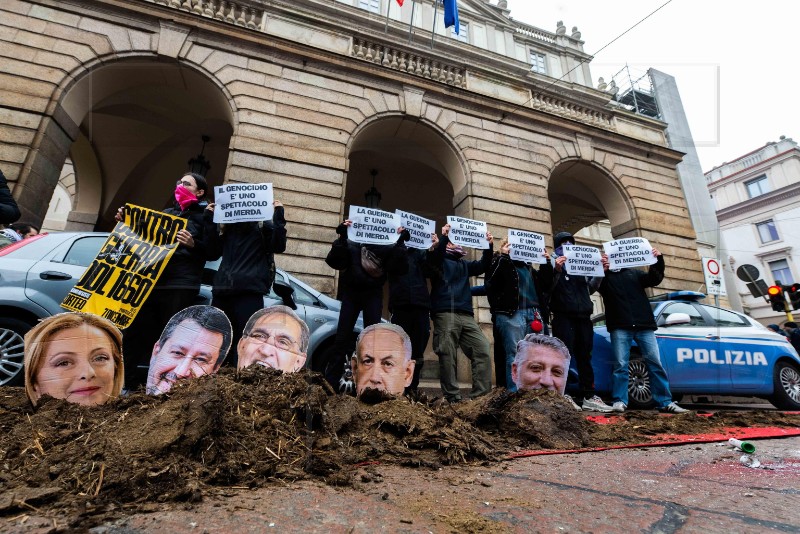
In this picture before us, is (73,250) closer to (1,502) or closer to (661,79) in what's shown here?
(1,502)

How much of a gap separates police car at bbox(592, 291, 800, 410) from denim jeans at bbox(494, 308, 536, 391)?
63.5 inches

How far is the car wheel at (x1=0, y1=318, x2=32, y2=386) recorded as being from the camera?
347 centimetres

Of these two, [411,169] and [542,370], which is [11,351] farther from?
[411,169]

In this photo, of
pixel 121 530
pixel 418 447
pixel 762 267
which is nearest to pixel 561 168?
pixel 418 447

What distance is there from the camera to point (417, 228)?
4.39 meters

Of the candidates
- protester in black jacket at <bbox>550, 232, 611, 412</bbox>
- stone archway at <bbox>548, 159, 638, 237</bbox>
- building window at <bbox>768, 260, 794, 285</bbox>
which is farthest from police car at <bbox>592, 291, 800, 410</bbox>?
building window at <bbox>768, 260, 794, 285</bbox>

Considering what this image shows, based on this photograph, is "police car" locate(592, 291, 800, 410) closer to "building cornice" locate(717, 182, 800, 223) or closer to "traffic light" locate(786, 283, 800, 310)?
"traffic light" locate(786, 283, 800, 310)

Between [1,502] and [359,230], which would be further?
[359,230]

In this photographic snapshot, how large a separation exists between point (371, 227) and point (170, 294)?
6.31 feet

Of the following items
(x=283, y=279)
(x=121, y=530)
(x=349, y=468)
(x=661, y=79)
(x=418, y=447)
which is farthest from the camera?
(x=661, y=79)

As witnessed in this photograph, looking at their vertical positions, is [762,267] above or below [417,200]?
above

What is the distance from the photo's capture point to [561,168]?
1054cm

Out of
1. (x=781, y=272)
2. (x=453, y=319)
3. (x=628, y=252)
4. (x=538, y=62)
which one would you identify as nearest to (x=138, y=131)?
(x=453, y=319)

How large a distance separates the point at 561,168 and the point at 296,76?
7.15 metres
